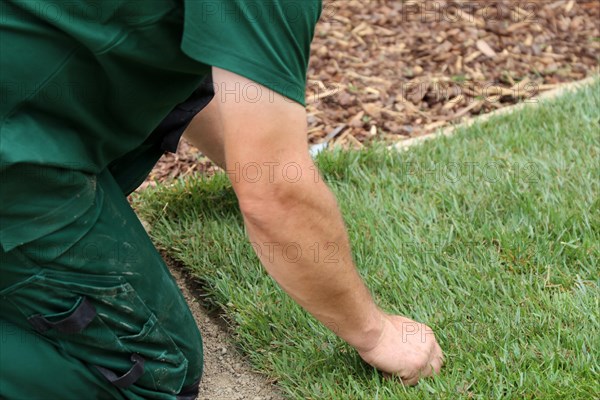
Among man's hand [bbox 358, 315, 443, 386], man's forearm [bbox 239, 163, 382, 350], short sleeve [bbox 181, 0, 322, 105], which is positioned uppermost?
short sleeve [bbox 181, 0, 322, 105]

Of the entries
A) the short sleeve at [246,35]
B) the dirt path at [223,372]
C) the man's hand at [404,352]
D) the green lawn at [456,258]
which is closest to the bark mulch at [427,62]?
the green lawn at [456,258]

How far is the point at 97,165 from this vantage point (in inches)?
80.9

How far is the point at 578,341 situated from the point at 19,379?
1.49m

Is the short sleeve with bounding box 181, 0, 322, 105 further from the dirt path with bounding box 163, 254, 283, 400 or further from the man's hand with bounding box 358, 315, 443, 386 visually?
the dirt path with bounding box 163, 254, 283, 400

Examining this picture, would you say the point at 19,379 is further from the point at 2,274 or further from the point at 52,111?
the point at 52,111

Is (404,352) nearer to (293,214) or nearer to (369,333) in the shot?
(369,333)

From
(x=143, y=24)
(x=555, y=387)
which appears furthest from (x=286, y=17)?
(x=555, y=387)

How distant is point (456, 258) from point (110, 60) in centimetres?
150

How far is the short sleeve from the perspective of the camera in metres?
1.62

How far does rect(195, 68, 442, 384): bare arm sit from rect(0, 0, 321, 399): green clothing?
0.18 feet

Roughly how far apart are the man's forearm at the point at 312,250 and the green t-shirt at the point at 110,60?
24 centimetres

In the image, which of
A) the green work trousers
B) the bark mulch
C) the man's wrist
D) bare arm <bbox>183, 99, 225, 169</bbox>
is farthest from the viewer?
the bark mulch

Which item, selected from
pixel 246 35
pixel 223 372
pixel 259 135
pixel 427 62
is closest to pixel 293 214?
pixel 259 135

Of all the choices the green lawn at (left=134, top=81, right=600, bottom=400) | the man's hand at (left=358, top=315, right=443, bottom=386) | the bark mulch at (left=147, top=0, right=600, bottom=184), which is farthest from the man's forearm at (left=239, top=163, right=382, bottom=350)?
the bark mulch at (left=147, top=0, right=600, bottom=184)
